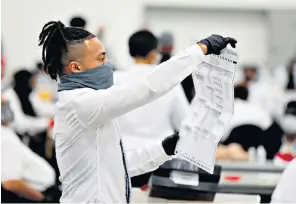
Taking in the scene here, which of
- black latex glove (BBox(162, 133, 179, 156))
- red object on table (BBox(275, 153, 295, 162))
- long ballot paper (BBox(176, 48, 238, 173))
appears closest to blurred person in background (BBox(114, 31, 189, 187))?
red object on table (BBox(275, 153, 295, 162))

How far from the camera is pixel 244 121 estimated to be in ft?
16.6

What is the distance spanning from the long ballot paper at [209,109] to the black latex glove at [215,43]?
99 mm

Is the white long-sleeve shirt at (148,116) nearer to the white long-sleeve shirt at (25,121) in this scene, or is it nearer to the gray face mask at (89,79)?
the gray face mask at (89,79)

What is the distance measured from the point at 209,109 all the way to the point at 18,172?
1.48 metres

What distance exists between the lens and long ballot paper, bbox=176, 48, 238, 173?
2223mm

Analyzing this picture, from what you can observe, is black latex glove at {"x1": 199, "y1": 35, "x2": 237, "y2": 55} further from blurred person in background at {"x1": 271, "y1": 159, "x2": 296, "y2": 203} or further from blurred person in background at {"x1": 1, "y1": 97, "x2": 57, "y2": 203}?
blurred person in background at {"x1": 1, "y1": 97, "x2": 57, "y2": 203}

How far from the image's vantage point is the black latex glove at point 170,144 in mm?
2391

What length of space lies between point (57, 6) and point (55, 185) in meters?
8.04

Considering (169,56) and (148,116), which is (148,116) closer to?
(148,116)

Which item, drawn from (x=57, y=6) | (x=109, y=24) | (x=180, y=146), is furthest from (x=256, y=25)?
(x=180, y=146)

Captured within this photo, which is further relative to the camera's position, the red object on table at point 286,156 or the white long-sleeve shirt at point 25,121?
the white long-sleeve shirt at point 25,121

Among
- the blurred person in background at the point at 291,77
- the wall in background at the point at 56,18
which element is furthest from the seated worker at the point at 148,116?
the wall in background at the point at 56,18

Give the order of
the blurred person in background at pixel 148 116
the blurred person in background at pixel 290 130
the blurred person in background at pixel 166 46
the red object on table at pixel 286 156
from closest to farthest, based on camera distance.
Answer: the blurred person in background at pixel 148 116 < the red object on table at pixel 286 156 < the blurred person in background at pixel 290 130 < the blurred person in background at pixel 166 46

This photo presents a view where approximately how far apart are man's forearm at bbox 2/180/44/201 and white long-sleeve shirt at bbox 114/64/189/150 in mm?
534
